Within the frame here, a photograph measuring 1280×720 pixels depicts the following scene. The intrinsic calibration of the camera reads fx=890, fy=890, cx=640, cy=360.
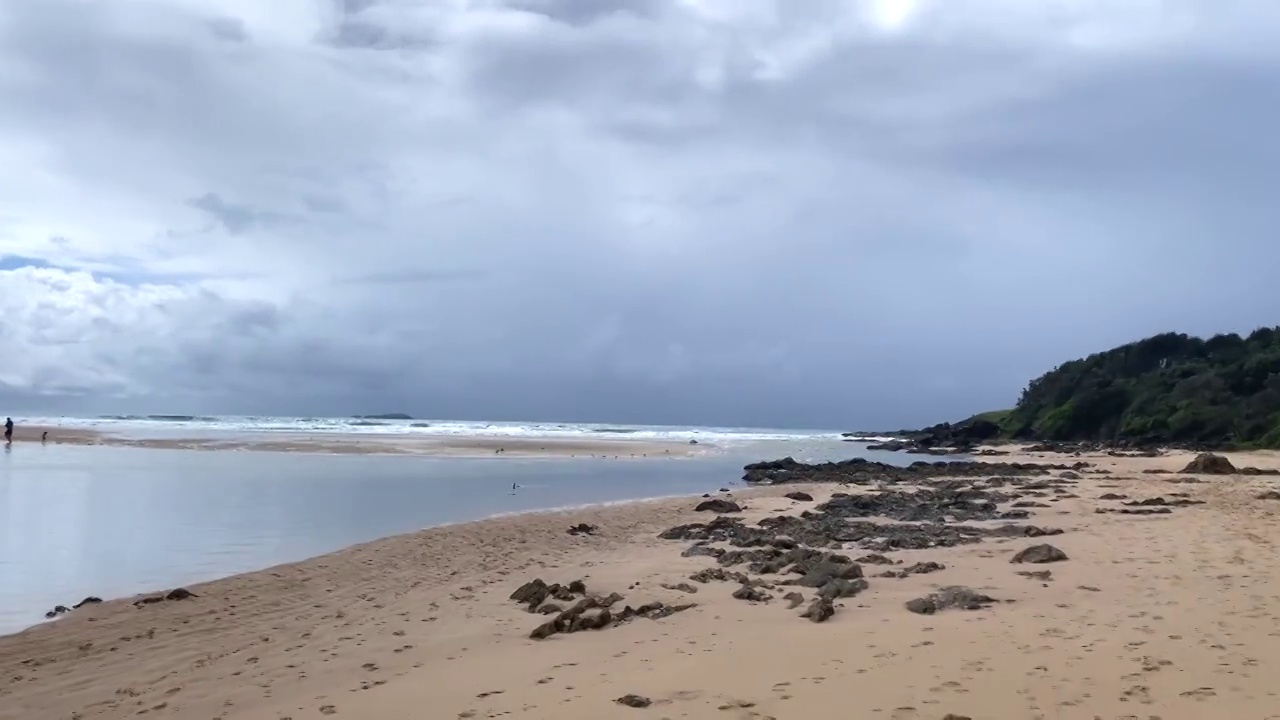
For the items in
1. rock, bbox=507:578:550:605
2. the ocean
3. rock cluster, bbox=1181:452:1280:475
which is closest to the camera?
rock, bbox=507:578:550:605

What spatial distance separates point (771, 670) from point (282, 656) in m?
4.92

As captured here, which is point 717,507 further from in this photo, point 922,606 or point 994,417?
point 994,417

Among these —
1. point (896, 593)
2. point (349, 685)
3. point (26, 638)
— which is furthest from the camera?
point (896, 593)

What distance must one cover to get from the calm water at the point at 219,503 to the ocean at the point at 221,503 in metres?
0.04

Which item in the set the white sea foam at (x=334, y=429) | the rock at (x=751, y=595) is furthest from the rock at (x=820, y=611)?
the white sea foam at (x=334, y=429)

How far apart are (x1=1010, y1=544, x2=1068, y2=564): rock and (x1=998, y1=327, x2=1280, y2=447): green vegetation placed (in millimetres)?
39284

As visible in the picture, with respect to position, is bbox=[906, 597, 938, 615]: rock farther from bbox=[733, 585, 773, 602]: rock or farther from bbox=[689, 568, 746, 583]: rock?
bbox=[689, 568, 746, 583]: rock

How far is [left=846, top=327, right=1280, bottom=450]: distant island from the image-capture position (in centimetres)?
4862

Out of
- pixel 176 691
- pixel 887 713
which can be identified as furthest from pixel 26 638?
pixel 887 713

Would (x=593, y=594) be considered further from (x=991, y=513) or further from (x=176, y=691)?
(x=991, y=513)

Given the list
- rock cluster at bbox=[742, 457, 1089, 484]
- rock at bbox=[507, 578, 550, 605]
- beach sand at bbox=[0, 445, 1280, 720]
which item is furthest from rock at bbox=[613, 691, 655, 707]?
rock cluster at bbox=[742, 457, 1089, 484]

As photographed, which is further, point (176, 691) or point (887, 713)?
point (176, 691)

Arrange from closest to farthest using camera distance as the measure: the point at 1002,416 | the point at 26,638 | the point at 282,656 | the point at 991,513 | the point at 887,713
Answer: the point at 887,713 < the point at 282,656 < the point at 26,638 < the point at 991,513 < the point at 1002,416

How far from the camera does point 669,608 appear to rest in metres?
9.92
